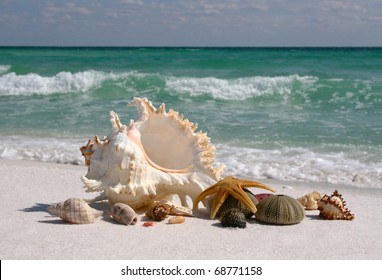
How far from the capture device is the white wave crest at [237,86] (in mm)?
15910

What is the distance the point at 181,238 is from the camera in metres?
3.81

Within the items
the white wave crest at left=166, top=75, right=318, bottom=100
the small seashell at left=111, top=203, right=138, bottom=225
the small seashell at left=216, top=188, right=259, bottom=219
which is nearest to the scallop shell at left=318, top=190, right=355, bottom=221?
the small seashell at left=216, top=188, right=259, bottom=219

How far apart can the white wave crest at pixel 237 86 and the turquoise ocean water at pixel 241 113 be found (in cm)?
3

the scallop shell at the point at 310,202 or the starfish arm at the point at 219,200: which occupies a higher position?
the starfish arm at the point at 219,200

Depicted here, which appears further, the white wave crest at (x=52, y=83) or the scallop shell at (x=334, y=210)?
the white wave crest at (x=52, y=83)

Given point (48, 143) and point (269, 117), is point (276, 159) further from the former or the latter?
point (269, 117)

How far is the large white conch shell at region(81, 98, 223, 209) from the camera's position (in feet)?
13.3

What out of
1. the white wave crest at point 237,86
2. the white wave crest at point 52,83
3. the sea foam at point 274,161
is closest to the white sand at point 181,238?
the sea foam at point 274,161

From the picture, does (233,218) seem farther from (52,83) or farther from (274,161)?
(52,83)

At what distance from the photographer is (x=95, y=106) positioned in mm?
13742

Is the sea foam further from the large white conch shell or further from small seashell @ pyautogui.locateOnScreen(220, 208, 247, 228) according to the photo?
small seashell @ pyautogui.locateOnScreen(220, 208, 247, 228)

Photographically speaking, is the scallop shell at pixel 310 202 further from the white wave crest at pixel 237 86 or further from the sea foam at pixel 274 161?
the white wave crest at pixel 237 86

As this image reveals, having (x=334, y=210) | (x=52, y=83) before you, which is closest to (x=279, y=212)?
(x=334, y=210)

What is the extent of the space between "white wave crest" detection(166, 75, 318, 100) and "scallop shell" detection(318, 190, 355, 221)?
11.1 meters
